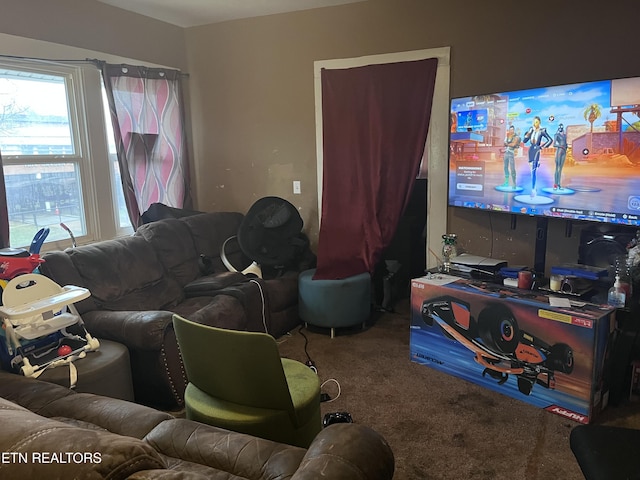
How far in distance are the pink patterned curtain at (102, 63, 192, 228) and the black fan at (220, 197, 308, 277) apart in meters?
0.78

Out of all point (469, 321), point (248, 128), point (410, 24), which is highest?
point (410, 24)

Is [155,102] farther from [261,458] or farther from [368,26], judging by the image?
[261,458]

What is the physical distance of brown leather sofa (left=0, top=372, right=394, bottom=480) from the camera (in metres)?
0.86

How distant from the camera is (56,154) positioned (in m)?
3.55

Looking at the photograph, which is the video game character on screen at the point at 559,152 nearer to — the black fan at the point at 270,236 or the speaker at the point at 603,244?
the speaker at the point at 603,244

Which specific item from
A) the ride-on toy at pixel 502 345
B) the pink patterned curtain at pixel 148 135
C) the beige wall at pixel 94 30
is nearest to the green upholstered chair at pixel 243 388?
the ride-on toy at pixel 502 345

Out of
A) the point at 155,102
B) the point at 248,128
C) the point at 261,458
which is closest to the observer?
the point at 261,458

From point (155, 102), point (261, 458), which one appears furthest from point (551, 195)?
point (155, 102)

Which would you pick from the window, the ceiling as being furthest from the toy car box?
the window

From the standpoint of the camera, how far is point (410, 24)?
3600 mm

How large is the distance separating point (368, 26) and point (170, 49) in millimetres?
1836

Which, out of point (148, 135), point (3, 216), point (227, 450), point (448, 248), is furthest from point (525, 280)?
point (3, 216)

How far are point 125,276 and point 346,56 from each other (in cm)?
236

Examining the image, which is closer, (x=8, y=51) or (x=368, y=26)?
(x=8, y=51)
